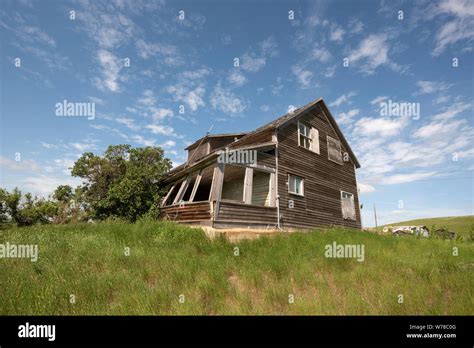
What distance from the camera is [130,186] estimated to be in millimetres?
16922

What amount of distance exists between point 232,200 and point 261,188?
8.79 ft

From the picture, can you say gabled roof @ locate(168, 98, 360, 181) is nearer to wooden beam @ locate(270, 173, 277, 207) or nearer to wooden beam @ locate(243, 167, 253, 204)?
wooden beam @ locate(243, 167, 253, 204)

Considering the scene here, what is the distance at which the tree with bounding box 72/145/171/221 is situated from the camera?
17.1 metres

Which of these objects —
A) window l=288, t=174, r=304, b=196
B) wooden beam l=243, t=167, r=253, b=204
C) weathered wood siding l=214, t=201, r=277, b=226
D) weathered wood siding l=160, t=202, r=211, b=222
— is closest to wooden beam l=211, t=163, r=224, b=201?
weathered wood siding l=214, t=201, r=277, b=226

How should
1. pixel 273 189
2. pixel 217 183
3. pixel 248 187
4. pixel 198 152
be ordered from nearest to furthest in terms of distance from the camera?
pixel 217 183, pixel 248 187, pixel 273 189, pixel 198 152

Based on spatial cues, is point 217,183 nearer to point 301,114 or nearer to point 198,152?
point 301,114

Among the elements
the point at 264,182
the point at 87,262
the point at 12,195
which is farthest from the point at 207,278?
the point at 12,195

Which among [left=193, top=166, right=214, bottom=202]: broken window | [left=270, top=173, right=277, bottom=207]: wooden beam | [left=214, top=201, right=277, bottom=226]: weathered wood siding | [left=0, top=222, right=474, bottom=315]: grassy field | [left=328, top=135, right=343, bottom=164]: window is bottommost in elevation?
[left=0, top=222, right=474, bottom=315]: grassy field

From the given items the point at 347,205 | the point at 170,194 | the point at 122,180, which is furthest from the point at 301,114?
the point at 122,180

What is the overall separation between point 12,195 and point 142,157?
11.6 metres

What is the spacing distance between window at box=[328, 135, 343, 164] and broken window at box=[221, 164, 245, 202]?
23.5ft

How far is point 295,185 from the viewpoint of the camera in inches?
626

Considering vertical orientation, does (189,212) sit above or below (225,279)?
above

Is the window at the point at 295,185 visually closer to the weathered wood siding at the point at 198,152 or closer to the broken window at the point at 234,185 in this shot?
the broken window at the point at 234,185
